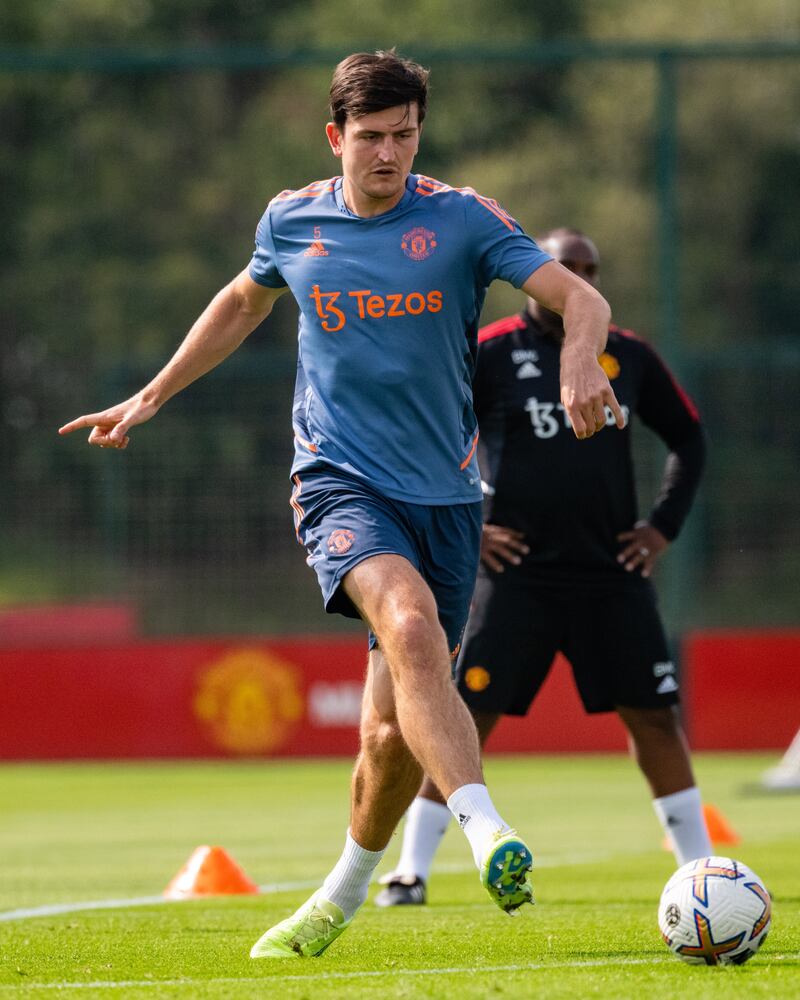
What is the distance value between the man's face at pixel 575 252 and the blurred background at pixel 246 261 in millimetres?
9756

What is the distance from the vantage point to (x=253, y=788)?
559 inches

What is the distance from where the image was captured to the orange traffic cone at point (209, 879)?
735 cm

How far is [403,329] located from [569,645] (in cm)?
230

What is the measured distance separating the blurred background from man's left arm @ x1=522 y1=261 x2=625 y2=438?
1191 centimetres

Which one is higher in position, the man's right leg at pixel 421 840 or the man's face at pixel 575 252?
the man's face at pixel 575 252

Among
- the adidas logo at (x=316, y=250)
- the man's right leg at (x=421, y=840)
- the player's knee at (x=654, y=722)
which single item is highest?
the adidas logo at (x=316, y=250)

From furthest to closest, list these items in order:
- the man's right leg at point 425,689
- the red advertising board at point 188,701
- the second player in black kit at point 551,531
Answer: the red advertising board at point 188,701
the second player in black kit at point 551,531
the man's right leg at point 425,689

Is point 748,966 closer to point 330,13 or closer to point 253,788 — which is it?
point 253,788

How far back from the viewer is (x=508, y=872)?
14.3 feet

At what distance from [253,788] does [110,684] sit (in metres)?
3.07

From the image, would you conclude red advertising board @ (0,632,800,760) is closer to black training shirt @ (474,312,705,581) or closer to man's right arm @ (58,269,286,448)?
black training shirt @ (474,312,705,581)

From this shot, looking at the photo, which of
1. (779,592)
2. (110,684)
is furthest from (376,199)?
(779,592)

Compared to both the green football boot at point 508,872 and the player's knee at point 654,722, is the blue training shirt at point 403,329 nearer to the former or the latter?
the green football boot at point 508,872

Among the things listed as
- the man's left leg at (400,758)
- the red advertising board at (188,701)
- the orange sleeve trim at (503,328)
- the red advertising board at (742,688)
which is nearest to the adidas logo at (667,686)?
the orange sleeve trim at (503,328)
